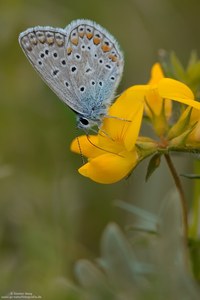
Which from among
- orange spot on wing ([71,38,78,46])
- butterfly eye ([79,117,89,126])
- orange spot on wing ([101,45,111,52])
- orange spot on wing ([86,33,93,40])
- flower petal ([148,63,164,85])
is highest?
orange spot on wing ([86,33,93,40])

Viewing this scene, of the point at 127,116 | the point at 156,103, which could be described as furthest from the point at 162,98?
the point at 127,116

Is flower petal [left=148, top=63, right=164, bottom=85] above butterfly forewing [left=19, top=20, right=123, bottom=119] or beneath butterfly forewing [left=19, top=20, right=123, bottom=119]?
beneath

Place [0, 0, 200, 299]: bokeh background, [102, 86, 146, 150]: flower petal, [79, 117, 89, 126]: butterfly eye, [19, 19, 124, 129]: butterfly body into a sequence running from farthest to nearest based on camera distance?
[0, 0, 200, 299]: bokeh background, [79, 117, 89, 126]: butterfly eye, [19, 19, 124, 129]: butterfly body, [102, 86, 146, 150]: flower petal

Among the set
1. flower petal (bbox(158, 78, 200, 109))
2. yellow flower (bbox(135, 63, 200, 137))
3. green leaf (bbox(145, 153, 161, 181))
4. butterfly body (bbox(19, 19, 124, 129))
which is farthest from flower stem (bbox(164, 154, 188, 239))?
butterfly body (bbox(19, 19, 124, 129))

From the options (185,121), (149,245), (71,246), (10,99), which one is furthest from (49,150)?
(185,121)

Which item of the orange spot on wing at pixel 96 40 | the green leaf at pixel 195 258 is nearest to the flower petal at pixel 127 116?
the orange spot on wing at pixel 96 40

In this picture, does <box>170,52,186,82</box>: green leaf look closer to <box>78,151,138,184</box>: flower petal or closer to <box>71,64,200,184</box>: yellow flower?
<box>71,64,200,184</box>: yellow flower

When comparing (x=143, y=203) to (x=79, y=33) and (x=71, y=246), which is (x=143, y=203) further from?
(x=79, y=33)

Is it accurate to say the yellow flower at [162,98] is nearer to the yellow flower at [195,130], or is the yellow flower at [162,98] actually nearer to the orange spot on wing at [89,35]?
the yellow flower at [195,130]
